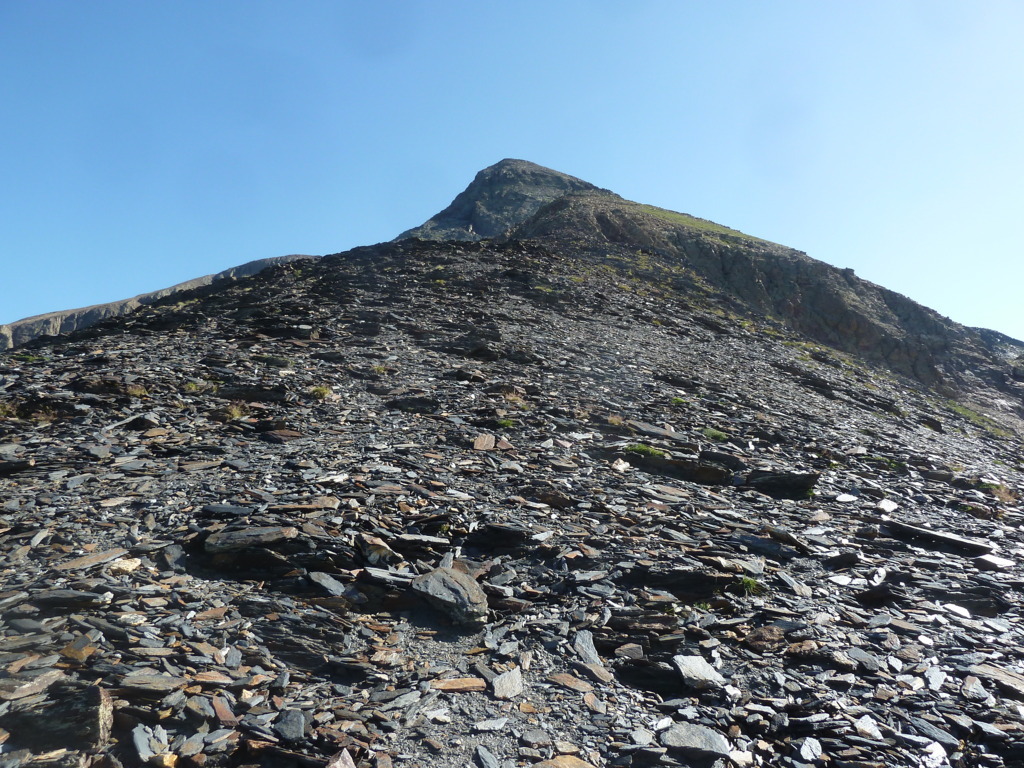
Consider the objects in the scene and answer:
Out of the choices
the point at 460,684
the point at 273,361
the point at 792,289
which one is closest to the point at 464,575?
the point at 460,684

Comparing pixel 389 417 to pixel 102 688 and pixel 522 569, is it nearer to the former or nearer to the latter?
pixel 522 569

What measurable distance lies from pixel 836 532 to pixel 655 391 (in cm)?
942

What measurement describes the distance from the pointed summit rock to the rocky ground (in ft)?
229

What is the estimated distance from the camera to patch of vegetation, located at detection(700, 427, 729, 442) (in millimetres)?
17719

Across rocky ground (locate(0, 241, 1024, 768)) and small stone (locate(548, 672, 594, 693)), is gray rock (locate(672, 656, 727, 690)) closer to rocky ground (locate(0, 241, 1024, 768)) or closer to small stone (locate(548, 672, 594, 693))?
rocky ground (locate(0, 241, 1024, 768))

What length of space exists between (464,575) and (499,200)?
97970mm

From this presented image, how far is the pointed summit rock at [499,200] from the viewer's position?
90.6 meters

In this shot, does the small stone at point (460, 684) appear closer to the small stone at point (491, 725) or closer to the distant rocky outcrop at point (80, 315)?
the small stone at point (491, 725)

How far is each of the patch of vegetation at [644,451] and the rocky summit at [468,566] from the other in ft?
0.17

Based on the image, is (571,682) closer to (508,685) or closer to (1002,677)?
(508,685)

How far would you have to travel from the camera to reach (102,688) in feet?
18.6

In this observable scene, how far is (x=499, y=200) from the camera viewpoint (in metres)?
101

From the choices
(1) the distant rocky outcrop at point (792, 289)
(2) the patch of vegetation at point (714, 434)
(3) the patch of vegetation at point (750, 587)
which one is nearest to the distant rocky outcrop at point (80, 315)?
(1) the distant rocky outcrop at point (792, 289)

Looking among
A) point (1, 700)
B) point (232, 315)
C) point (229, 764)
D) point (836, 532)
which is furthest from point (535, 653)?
point (232, 315)
